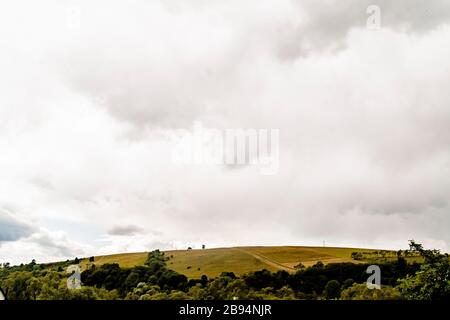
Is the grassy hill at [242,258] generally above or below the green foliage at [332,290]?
above

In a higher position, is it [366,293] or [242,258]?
[242,258]

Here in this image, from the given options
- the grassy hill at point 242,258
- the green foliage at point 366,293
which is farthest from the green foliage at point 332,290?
the grassy hill at point 242,258

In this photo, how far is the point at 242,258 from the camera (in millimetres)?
31047

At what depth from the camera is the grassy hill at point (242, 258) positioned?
97.9ft

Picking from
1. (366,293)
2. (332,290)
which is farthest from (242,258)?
(366,293)

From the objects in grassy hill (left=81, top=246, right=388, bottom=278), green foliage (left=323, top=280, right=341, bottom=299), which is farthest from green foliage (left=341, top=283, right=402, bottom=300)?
grassy hill (left=81, top=246, right=388, bottom=278)

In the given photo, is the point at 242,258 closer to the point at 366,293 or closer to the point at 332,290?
the point at 332,290

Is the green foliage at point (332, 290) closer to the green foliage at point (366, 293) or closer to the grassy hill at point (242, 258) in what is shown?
the green foliage at point (366, 293)

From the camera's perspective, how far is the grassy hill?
29.8m

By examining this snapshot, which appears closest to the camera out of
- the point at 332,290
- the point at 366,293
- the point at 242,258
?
the point at 366,293

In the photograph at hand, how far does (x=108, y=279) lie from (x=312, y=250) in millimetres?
14387

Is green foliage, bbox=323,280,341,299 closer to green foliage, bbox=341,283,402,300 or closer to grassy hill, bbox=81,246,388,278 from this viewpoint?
green foliage, bbox=341,283,402,300

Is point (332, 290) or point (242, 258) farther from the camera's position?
point (242, 258)
